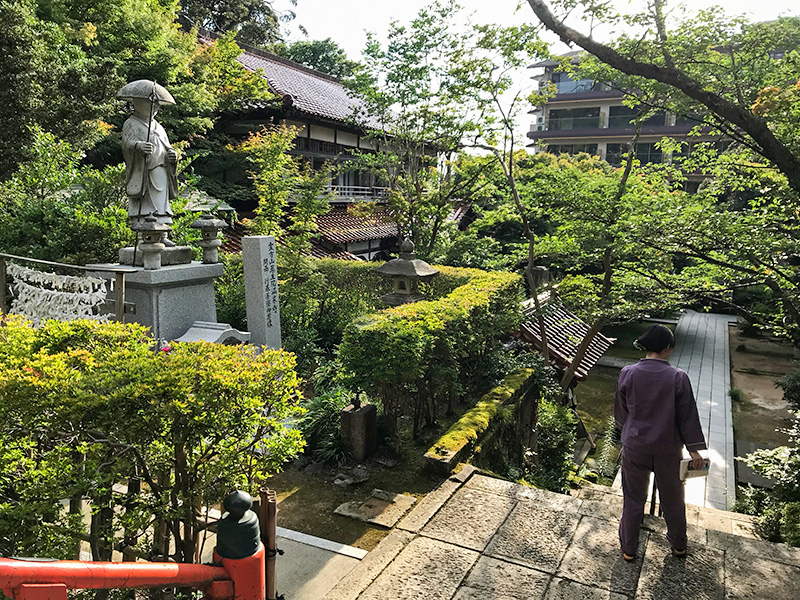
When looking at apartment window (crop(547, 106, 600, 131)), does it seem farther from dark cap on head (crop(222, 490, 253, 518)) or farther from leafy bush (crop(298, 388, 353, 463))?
dark cap on head (crop(222, 490, 253, 518))

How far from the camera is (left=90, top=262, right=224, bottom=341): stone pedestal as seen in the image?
6660 mm

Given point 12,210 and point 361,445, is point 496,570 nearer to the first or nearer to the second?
point 361,445

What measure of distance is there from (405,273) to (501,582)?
652 cm

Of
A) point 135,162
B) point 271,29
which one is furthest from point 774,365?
point 271,29

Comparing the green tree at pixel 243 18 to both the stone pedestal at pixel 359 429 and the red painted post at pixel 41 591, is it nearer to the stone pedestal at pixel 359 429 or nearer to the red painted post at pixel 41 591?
the stone pedestal at pixel 359 429

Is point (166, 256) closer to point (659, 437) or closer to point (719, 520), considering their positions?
point (659, 437)

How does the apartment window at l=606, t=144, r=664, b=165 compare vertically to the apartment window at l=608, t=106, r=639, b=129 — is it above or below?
below

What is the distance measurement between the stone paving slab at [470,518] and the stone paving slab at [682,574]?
1.25 metres

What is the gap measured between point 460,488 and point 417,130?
479 inches

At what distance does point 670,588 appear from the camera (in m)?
3.92

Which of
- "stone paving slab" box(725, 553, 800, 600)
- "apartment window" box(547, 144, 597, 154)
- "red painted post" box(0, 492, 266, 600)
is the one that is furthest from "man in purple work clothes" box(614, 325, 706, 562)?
"apartment window" box(547, 144, 597, 154)

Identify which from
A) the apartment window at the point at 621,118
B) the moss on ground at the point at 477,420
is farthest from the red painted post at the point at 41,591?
the apartment window at the point at 621,118

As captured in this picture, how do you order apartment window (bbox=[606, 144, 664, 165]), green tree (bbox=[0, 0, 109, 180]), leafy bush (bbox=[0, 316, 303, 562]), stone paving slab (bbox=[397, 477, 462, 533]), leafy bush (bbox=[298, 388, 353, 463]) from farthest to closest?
apartment window (bbox=[606, 144, 664, 165]), green tree (bbox=[0, 0, 109, 180]), leafy bush (bbox=[298, 388, 353, 463]), stone paving slab (bbox=[397, 477, 462, 533]), leafy bush (bbox=[0, 316, 303, 562])

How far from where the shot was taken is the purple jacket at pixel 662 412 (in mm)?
Result: 4156
